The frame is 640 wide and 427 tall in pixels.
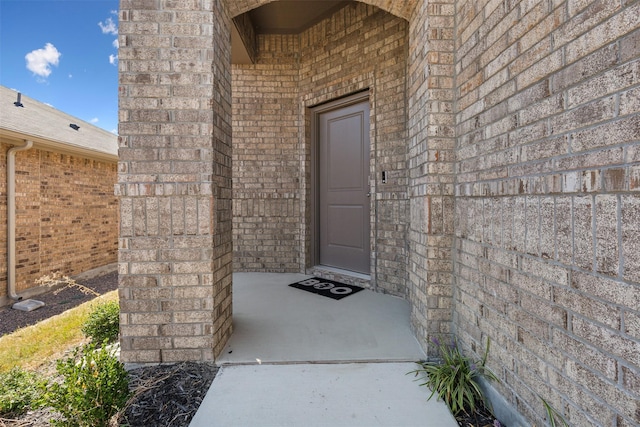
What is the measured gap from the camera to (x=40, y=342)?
2.93m

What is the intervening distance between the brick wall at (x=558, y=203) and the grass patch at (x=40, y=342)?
3.42m

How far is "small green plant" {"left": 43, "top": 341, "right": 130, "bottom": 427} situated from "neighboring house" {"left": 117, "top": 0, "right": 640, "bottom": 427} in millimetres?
576

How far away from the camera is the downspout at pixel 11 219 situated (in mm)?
4531

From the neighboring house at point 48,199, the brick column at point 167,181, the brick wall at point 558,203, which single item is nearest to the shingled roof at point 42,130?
the neighboring house at point 48,199

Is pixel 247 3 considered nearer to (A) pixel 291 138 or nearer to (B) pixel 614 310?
(A) pixel 291 138

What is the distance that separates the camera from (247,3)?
8.27 ft

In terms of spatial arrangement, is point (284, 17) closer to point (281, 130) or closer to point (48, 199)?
point (281, 130)

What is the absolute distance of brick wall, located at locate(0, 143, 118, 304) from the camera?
15.5 feet

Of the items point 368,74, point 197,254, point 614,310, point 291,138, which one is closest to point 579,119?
point 614,310

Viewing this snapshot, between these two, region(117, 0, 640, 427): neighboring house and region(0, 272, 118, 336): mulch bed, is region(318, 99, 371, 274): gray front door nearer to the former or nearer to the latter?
region(117, 0, 640, 427): neighboring house

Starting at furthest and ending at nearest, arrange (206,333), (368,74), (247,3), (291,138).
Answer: (291,138) → (368,74) → (247,3) → (206,333)

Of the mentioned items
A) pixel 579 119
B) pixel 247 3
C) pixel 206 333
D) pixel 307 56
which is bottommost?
pixel 206 333

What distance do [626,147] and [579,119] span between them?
0.23m

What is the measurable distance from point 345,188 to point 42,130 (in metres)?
5.31
